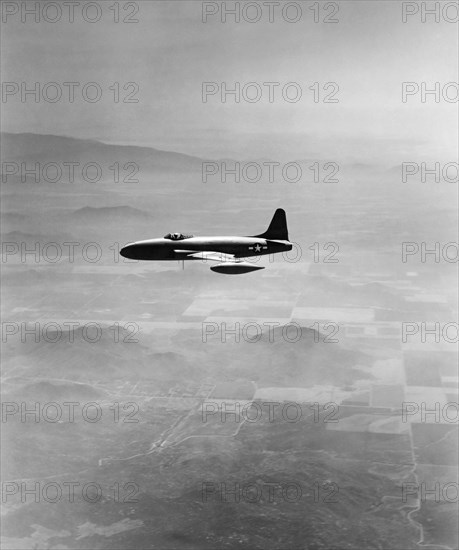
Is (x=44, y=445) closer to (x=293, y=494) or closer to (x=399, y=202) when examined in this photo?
(x=293, y=494)

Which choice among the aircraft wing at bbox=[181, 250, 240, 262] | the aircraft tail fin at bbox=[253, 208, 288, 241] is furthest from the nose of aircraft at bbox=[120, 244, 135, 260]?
the aircraft tail fin at bbox=[253, 208, 288, 241]

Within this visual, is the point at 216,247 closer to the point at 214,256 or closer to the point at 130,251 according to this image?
the point at 214,256

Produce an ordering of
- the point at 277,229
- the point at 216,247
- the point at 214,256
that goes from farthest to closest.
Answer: the point at 277,229 < the point at 216,247 < the point at 214,256

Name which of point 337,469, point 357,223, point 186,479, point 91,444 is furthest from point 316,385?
point 357,223

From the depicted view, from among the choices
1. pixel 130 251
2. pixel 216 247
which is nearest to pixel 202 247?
pixel 216 247

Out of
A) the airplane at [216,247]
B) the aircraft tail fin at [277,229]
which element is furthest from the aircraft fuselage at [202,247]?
the aircraft tail fin at [277,229]

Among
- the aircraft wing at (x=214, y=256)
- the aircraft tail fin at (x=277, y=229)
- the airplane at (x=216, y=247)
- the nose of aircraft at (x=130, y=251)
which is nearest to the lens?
the aircraft wing at (x=214, y=256)

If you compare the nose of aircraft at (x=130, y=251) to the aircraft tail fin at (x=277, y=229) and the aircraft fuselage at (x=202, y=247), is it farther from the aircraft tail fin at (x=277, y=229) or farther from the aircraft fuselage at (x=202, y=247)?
the aircraft tail fin at (x=277, y=229)
